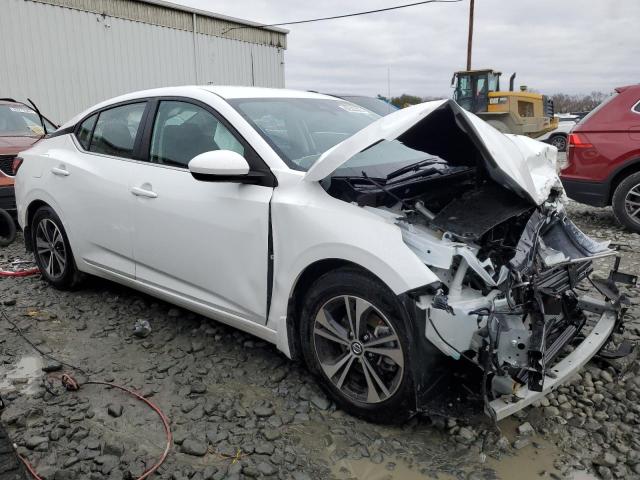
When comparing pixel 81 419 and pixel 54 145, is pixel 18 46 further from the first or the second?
pixel 81 419

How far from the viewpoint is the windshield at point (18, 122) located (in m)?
7.12

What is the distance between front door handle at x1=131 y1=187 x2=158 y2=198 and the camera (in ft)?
10.6

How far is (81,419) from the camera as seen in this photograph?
2.62m

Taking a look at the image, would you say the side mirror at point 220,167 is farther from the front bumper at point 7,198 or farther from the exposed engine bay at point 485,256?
the front bumper at point 7,198

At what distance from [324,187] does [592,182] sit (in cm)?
481

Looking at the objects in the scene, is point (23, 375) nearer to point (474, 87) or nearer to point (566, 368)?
point (566, 368)

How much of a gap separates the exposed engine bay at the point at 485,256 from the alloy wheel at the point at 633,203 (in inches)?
140

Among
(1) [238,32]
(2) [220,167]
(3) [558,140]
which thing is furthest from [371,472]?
(3) [558,140]

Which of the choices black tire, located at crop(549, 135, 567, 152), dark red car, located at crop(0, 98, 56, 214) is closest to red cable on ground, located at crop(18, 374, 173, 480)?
dark red car, located at crop(0, 98, 56, 214)

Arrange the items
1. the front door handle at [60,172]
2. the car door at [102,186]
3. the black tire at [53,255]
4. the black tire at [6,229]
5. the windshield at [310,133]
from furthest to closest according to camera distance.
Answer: the black tire at [6,229] < the black tire at [53,255] < the front door handle at [60,172] < the car door at [102,186] < the windshield at [310,133]

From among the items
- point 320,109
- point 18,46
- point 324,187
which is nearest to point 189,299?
point 324,187

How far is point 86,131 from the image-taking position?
4.02 m

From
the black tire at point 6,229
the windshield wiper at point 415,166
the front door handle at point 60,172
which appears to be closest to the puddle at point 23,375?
the front door handle at point 60,172

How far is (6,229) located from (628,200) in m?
7.21
